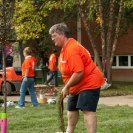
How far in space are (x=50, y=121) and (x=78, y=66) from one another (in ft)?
12.2

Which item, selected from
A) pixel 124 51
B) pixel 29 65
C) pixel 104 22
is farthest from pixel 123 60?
pixel 29 65

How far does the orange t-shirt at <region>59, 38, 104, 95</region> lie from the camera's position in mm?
7074

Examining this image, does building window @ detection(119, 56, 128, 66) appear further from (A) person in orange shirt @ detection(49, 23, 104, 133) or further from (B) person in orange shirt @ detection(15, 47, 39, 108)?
(A) person in orange shirt @ detection(49, 23, 104, 133)

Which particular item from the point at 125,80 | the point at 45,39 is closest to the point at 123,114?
the point at 45,39

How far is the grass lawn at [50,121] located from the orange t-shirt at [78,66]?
2017 millimetres

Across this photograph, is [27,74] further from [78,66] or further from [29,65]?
[78,66]

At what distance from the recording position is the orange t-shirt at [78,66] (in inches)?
279

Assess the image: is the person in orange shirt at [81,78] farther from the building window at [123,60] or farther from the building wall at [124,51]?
the building window at [123,60]

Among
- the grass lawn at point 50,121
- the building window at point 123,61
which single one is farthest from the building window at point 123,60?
the grass lawn at point 50,121

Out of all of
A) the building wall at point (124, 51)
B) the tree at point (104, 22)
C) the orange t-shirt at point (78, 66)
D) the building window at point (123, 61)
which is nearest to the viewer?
the orange t-shirt at point (78, 66)

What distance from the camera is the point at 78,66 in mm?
7059

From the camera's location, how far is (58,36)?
7.25 metres

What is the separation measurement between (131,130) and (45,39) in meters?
22.6

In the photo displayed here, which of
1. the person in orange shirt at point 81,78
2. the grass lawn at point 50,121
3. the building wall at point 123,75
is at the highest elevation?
the person in orange shirt at point 81,78
